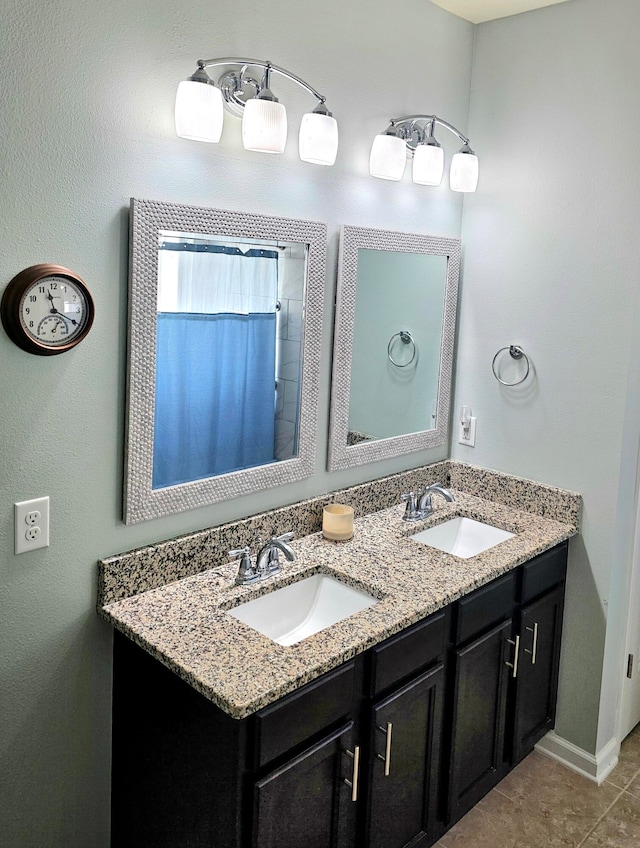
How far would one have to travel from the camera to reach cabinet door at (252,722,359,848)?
1.58m

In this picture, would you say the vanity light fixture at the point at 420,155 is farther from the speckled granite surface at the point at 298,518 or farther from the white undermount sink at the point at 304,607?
the white undermount sink at the point at 304,607

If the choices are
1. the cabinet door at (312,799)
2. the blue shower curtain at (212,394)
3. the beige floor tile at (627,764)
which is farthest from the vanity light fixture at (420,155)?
the beige floor tile at (627,764)

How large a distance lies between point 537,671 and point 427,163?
1665 mm

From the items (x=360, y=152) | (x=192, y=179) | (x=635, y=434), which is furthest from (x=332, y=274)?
(x=635, y=434)

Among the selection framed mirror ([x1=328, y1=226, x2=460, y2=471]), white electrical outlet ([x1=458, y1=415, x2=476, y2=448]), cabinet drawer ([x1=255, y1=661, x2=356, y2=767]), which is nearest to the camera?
cabinet drawer ([x1=255, y1=661, x2=356, y2=767])

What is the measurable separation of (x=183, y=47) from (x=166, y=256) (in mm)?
487

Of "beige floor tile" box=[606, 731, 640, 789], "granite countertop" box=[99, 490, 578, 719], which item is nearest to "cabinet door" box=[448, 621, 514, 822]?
"granite countertop" box=[99, 490, 578, 719]

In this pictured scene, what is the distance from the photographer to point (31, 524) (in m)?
1.67

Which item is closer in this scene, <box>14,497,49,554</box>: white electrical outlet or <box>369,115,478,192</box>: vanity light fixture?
<box>14,497,49,554</box>: white electrical outlet

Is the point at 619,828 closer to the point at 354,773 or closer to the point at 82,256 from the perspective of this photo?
the point at 354,773

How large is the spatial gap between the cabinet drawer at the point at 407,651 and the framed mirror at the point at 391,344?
62 cm

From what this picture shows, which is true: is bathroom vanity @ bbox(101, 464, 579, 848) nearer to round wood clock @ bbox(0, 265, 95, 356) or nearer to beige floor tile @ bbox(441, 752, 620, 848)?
beige floor tile @ bbox(441, 752, 620, 848)

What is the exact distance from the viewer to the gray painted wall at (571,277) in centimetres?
235

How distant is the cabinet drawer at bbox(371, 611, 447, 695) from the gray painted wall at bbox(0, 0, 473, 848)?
0.57m
